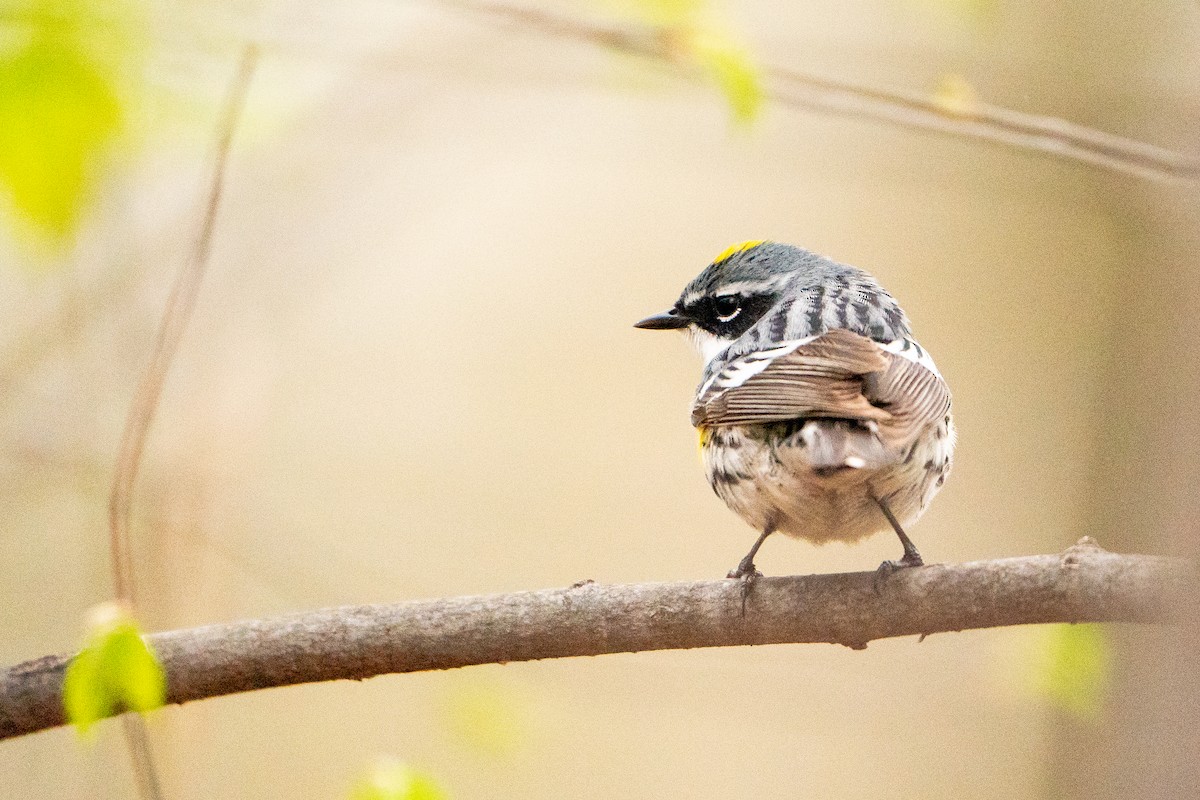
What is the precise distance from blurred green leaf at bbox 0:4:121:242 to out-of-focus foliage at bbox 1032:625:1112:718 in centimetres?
335

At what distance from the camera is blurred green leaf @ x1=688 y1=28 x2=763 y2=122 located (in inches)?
134

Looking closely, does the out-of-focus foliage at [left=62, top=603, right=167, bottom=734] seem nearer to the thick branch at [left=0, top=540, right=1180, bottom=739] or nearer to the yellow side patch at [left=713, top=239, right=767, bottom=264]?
the thick branch at [left=0, top=540, right=1180, bottom=739]

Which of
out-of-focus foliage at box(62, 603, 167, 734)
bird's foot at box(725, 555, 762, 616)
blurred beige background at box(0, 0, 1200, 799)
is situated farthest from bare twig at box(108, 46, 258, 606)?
bird's foot at box(725, 555, 762, 616)

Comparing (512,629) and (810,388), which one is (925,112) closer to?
(810,388)

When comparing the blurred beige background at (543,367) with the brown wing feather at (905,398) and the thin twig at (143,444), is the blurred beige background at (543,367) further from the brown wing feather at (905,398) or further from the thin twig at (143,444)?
the thin twig at (143,444)

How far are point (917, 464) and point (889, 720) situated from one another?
10.8ft

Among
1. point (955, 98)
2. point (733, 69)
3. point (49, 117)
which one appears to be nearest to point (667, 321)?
point (733, 69)

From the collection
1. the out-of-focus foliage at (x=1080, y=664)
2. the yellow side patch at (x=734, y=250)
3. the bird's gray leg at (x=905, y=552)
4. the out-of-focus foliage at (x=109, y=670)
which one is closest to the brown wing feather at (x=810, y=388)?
the bird's gray leg at (x=905, y=552)

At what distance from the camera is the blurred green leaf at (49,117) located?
10.4ft

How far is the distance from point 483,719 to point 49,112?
8.48 ft

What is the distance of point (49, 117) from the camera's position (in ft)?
Result: 10.6

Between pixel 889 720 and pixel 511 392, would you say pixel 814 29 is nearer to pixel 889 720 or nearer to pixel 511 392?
pixel 511 392

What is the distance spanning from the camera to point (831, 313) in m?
3.67

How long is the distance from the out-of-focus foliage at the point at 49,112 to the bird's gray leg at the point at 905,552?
255 centimetres
